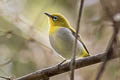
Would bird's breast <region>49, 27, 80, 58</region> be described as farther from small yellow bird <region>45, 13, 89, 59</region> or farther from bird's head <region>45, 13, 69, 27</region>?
bird's head <region>45, 13, 69, 27</region>

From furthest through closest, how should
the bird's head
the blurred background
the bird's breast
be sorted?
the blurred background → the bird's head → the bird's breast

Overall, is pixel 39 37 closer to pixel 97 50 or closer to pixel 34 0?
pixel 97 50

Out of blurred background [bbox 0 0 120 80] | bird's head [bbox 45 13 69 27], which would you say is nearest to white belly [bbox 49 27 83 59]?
bird's head [bbox 45 13 69 27]

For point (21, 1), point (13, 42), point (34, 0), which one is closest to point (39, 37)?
A: point (13, 42)

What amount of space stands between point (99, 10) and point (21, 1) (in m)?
1.20

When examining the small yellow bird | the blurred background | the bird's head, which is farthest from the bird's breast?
the blurred background

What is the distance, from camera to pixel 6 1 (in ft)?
11.3

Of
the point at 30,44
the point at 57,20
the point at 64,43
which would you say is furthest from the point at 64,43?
the point at 30,44

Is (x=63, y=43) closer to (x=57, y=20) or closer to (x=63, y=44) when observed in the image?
(x=63, y=44)

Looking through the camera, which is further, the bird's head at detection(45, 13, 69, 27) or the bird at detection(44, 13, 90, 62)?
the bird's head at detection(45, 13, 69, 27)

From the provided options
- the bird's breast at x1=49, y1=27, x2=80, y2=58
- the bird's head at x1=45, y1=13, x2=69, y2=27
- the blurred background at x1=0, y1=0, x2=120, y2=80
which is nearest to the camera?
the bird's breast at x1=49, y1=27, x2=80, y2=58

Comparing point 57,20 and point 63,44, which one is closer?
point 63,44

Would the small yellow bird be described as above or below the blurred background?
above

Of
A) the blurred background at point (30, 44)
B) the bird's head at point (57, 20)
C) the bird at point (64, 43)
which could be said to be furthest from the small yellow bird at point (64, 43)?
the blurred background at point (30, 44)
